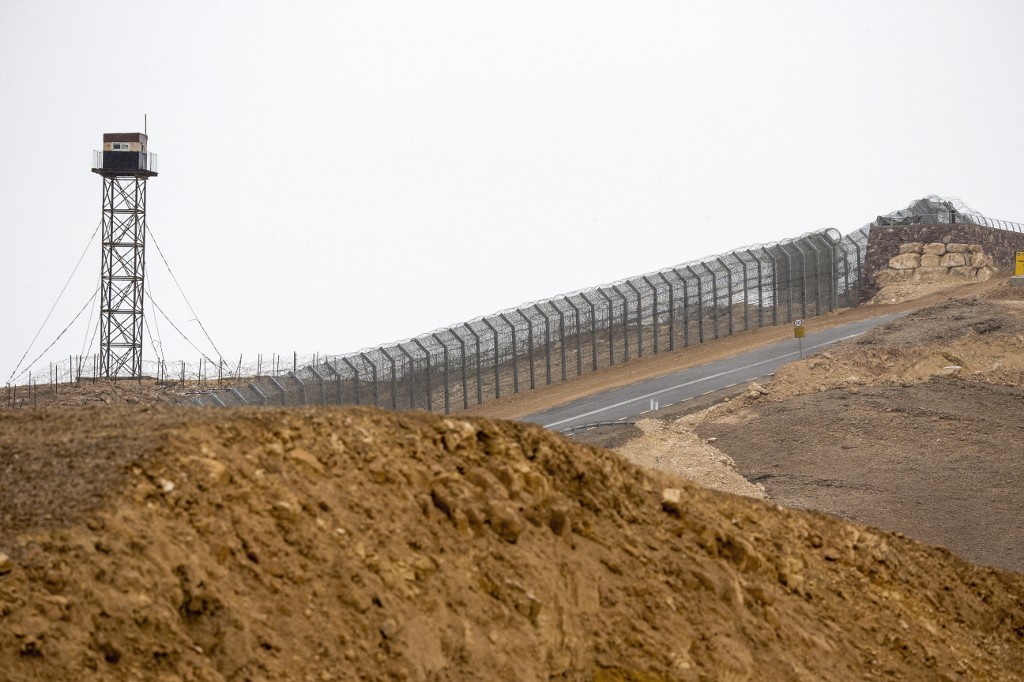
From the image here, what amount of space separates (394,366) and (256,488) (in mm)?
25847

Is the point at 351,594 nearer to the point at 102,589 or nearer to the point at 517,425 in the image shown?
the point at 102,589

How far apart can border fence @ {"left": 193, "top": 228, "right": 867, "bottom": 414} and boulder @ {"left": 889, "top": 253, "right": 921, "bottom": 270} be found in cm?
246

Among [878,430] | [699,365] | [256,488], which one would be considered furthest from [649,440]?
[256,488]

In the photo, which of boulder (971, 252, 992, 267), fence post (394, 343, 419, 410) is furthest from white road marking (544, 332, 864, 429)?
boulder (971, 252, 992, 267)

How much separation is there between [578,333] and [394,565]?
32327mm

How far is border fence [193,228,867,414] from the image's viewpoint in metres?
33.7

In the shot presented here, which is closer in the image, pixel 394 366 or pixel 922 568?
pixel 922 568

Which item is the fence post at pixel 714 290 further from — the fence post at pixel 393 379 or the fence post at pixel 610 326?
the fence post at pixel 393 379

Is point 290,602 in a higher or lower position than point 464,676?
higher

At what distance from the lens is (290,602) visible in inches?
331

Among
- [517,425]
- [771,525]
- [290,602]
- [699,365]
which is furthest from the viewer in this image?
[699,365]

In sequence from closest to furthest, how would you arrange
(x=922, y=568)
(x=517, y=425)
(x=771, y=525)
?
(x=517, y=425) < (x=771, y=525) < (x=922, y=568)

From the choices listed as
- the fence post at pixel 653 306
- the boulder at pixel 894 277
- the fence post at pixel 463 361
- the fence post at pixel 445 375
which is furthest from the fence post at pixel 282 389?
the boulder at pixel 894 277

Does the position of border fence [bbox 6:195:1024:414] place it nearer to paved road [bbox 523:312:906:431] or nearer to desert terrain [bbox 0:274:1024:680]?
paved road [bbox 523:312:906:431]
